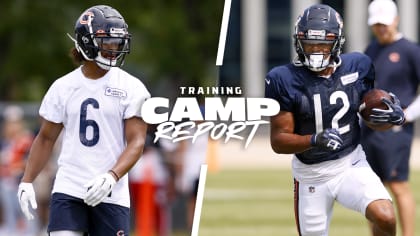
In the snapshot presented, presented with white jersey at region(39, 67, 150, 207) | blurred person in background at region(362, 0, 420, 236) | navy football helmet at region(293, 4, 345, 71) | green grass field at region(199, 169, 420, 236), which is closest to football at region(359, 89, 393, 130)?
navy football helmet at region(293, 4, 345, 71)

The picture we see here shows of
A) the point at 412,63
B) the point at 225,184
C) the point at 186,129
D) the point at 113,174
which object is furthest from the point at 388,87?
the point at 225,184

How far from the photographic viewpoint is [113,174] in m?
6.67

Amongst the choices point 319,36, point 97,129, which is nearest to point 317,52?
point 319,36

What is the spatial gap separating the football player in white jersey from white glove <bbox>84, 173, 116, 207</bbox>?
57 millimetres

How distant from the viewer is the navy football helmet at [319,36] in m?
7.07

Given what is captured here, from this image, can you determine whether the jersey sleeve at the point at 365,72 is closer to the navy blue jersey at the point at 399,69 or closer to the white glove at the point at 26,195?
the navy blue jersey at the point at 399,69

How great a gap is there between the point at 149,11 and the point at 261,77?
8482mm

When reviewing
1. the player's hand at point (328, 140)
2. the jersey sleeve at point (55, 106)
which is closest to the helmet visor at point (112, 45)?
the jersey sleeve at point (55, 106)

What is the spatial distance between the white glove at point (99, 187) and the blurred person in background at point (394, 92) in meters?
2.90

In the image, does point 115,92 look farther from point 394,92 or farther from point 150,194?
point 150,194

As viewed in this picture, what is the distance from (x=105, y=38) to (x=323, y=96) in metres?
1.32

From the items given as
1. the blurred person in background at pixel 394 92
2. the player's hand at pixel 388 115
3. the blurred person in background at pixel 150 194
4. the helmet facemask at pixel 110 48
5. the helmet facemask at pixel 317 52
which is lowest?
the blurred person in background at pixel 150 194

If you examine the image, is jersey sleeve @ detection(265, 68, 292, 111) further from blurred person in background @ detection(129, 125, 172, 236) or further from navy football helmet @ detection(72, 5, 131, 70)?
blurred person in background @ detection(129, 125, 172, 236)

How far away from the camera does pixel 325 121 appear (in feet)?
23.7
